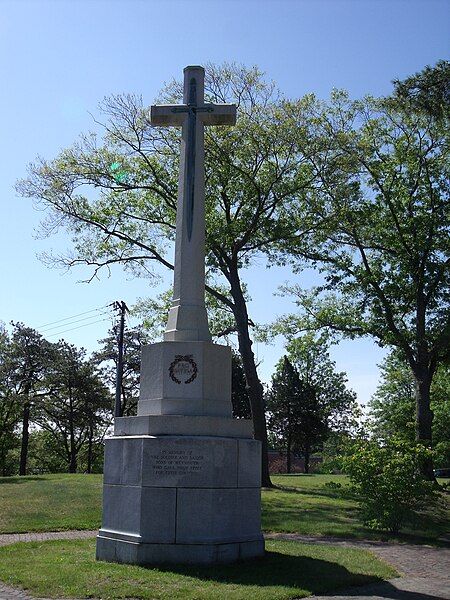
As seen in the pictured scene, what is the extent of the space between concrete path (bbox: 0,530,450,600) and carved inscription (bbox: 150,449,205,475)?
2620 millimetres

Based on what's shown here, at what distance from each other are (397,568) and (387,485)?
4.30m

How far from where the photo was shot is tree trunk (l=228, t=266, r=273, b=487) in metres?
24.7

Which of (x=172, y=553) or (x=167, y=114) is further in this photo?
(x=167, y=114)

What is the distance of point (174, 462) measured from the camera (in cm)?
1027

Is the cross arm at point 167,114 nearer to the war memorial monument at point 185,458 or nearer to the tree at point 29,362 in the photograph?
the war memorial monument at point 185,458

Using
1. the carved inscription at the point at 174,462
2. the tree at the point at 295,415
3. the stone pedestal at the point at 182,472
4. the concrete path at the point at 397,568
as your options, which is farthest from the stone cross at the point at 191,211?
the tree at the point at 295,415

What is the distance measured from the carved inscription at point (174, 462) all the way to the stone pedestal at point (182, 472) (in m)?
0.01

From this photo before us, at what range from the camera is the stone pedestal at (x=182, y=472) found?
10133 millimetres

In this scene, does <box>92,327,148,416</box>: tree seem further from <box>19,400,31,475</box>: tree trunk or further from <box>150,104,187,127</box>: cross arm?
<box>150,104,187,127</box>: cross arm

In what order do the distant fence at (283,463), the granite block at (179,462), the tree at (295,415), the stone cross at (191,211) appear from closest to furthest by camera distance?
the granite block at (179,462)
the stone cross at (191,211)
the tree at (295,415)
the distant fence at (283,463)

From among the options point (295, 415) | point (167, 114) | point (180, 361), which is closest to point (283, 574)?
point (180, 361)

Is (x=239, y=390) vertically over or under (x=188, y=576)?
over

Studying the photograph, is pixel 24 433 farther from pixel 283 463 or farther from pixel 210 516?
pixel 210 516

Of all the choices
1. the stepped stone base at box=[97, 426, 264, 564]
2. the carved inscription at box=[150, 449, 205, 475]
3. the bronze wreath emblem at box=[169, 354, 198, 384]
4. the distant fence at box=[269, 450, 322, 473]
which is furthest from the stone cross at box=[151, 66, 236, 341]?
the distant fence at box=[269, 450, 322, 473]
